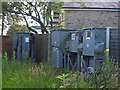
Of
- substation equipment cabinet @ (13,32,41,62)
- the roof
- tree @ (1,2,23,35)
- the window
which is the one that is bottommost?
substation equipment cabinet @ (13,32,41,62)

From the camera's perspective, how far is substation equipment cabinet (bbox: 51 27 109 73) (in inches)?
259

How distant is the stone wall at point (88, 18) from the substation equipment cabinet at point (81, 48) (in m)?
10.2

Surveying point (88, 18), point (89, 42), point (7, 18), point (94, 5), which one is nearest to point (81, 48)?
point (89, 42)

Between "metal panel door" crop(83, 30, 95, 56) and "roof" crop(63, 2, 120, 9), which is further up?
"roof" crop(63, 2, 120, 9)

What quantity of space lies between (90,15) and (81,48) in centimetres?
1277

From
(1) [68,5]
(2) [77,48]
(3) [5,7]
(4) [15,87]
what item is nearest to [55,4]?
(3) [5,7]

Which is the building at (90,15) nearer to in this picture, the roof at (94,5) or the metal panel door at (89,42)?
the roof at (94,5)

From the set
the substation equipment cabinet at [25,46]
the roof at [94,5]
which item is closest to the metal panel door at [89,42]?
the substation equipment cabinet at [25,46]

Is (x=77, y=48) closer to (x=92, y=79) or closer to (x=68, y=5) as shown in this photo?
(x=92, y=79)

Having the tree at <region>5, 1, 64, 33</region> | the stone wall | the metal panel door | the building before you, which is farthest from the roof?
the metal panel door

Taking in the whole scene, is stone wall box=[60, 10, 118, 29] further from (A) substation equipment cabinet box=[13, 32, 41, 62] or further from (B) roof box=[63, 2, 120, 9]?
(A) substation equipment cabinet box=[13, 32, 41, 62]

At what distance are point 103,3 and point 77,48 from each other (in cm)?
1324

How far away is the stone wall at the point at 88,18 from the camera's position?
771 inches

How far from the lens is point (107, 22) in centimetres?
2003
